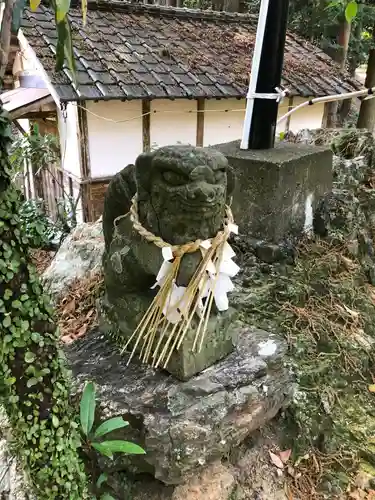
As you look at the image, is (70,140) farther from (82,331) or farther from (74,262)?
(82,331)

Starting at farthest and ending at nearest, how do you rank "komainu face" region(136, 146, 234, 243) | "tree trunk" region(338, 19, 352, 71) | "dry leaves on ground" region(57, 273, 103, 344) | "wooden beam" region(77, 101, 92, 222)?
"tree trunk" region(338, 19, 352, 71) → "wooden beam" region(77, 101, 92, 222) → "dry leaves on ground" region(57, 273, 103, 344) → "komainu face" region(136, 146, 234, 243)

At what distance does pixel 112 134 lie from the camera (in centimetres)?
563

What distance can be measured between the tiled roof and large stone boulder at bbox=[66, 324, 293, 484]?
3.46m

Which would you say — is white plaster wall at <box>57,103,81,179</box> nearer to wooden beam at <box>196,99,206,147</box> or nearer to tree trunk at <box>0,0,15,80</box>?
wooden beam at <box>196,99,206,147</box>

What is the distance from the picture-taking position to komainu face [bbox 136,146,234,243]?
1534mm

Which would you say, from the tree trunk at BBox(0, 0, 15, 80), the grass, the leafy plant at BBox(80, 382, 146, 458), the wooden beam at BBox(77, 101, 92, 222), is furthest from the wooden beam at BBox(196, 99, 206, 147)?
the tree trunk at BBox(0, 0, 15, 80)

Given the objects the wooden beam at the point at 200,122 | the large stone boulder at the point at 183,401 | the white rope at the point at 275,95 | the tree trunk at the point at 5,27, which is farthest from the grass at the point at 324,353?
the wooden beam at the point at 200,122

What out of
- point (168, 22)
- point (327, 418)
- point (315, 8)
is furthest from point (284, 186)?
point (315, 8)

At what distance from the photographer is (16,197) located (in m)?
1.22

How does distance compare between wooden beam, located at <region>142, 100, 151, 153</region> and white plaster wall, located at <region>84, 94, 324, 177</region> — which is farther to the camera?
wooden beam, located at <region>142, 100, 151, 153</region>

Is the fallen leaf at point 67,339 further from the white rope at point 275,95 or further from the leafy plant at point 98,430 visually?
the white rope at point 275,95

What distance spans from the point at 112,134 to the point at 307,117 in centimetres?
381

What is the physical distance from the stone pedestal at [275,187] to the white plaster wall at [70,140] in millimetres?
2928

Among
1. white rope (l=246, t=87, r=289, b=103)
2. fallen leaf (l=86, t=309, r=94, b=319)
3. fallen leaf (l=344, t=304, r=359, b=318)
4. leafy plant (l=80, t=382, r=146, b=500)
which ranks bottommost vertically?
fallen leaf (l=344, t=304, r=359, b=318)
